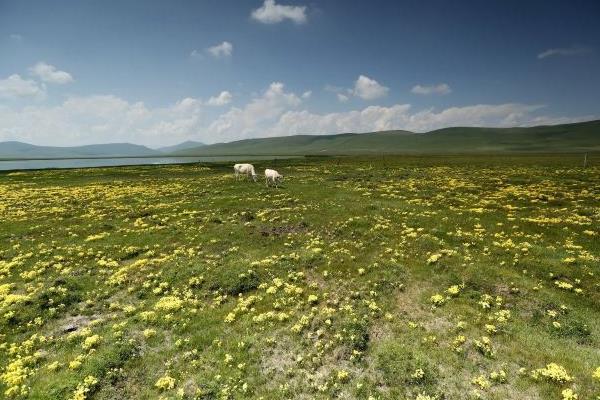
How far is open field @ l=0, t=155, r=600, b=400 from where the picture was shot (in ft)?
46.0

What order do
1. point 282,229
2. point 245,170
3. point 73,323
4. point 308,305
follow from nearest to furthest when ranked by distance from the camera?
1. point 73,323
2. point 308,305
3. point 282,229
4. point 245,170

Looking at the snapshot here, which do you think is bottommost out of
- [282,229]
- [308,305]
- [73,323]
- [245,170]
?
[73,323]

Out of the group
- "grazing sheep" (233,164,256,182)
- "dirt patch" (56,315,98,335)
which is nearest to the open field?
"dirt patch" (56,315,98,335)

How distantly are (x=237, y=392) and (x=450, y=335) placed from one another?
30.6 feet

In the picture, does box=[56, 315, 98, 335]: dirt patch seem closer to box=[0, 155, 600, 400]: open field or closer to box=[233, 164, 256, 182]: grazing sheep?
box=[0, 155, 600, 400]: open field

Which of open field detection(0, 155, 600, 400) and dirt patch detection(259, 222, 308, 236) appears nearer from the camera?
open field detection(0, 155, 600, 400)

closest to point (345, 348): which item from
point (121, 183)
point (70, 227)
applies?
point (70, 227)

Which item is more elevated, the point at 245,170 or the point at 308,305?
the point at 245,170

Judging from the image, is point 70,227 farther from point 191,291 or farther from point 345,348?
point 345,348

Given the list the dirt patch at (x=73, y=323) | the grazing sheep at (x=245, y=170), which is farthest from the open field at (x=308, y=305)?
the grazing sheep at (x=245, y=170)

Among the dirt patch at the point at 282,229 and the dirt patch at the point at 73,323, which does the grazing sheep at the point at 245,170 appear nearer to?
the dirt patch at the point at 282,229

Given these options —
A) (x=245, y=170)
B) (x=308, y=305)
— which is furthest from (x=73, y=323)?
(x=245, y=170)

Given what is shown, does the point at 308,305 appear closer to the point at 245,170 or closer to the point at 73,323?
the point at 73,323

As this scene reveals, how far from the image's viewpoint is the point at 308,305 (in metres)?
19.4
